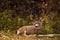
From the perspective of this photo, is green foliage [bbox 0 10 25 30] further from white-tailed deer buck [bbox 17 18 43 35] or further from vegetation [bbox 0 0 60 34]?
white-tailed deer buck [bbox 17 18 43 35]

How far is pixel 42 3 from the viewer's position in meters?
15.9

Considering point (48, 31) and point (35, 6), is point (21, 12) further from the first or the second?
point (48, 31)

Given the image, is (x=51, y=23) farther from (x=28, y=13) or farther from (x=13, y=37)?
(x=13, y=37)

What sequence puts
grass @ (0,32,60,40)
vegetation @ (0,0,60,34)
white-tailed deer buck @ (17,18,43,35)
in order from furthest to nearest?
vegetation @ (0,0,60,34), white-tailed deer buck @ (17,18,43,35), grass @ (0,32,60,40)

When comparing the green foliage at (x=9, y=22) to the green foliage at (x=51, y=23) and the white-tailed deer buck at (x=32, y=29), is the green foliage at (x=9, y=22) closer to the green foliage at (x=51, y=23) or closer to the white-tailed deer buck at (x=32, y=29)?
the white-tailed deer buck at (x=32, y=29)

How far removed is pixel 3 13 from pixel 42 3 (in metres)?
2.31

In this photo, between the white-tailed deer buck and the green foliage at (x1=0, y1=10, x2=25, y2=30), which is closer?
the white-tailed deer buck

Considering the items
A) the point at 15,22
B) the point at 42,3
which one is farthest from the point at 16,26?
the point at 42,3

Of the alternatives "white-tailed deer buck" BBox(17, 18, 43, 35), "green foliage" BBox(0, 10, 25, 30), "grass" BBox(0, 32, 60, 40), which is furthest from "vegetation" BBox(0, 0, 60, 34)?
"grass" BBox(0, 32, 60, 40)

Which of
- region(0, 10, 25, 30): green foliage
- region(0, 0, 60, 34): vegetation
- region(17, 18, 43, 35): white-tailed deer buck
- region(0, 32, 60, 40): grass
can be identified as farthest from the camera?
region(0, 0, 60, 34): vegetation

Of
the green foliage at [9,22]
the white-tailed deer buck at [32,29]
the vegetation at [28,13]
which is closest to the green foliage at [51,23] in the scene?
the vegetation at [28,13]

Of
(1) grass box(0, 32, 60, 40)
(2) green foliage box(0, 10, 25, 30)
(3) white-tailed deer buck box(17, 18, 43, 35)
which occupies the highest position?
(2) green foliage box(0, 10, 25, 30)

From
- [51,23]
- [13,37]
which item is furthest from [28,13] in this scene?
[13,37]

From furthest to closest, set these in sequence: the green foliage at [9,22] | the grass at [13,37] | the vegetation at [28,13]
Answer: the vegetation at [28,13] < the green foliage at [9,22] < the grass at [13,37]
